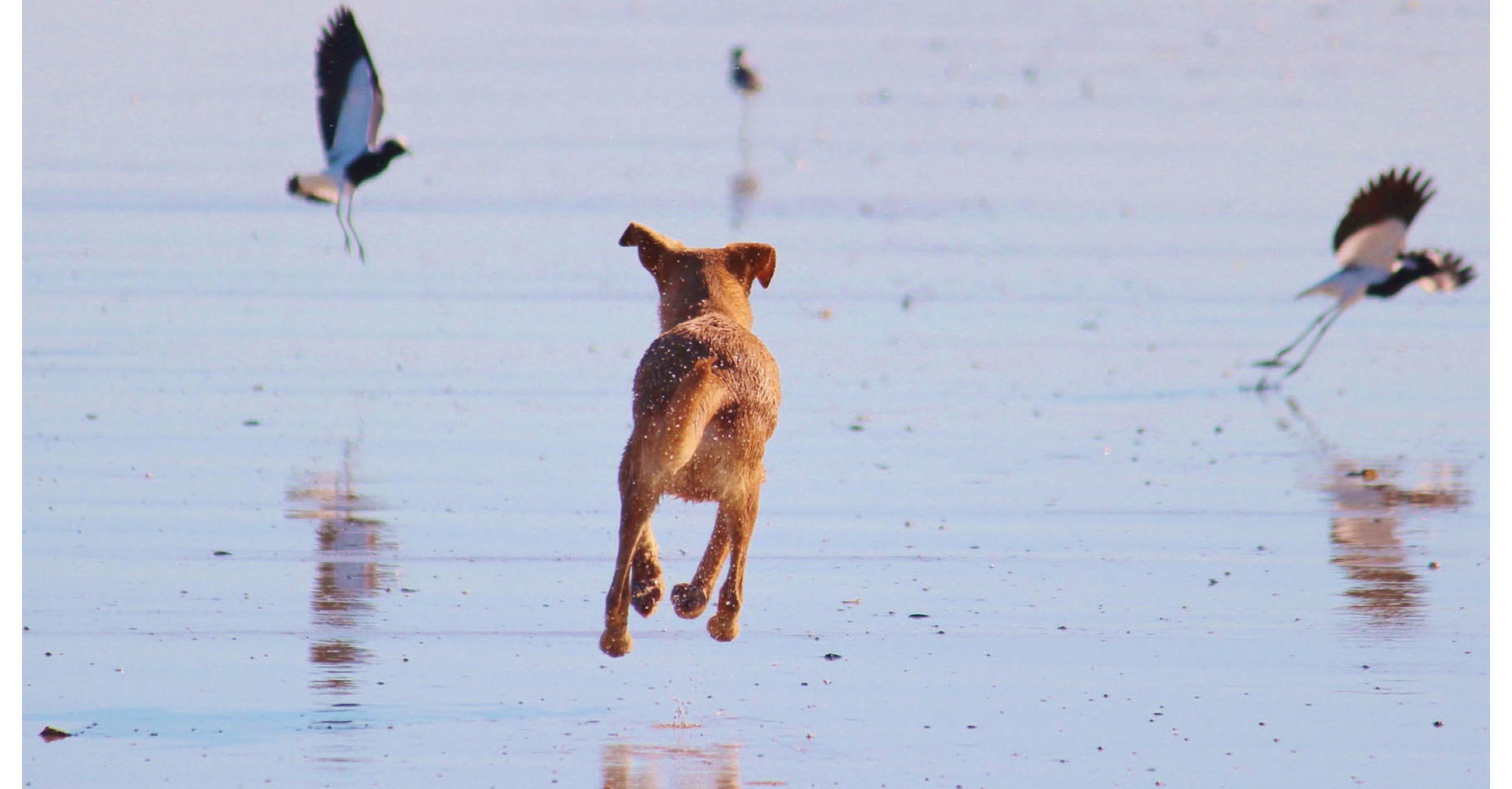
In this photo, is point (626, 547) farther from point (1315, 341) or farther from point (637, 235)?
point (1315, 341)

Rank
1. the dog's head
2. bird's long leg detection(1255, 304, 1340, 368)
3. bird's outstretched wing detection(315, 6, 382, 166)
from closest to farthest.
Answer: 1. the dog's head
2. bird's long leg detection(1255, 304, 1340, 368)
3. bird's outstretched wing detection(315, 6, 382, 166)

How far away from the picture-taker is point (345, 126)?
17.0m

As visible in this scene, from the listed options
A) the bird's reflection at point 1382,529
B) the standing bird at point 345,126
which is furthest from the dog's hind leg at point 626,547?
the standing bird at point 345,126

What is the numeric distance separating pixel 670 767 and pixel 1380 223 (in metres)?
9.98

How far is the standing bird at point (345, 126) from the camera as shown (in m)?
16.2

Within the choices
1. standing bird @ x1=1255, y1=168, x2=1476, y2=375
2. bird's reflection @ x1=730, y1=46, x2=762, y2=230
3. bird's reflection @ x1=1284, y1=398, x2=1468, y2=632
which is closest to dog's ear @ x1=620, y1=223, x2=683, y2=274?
bird's reflection @ x1=1284, y1=398, x2=1468, y2=632

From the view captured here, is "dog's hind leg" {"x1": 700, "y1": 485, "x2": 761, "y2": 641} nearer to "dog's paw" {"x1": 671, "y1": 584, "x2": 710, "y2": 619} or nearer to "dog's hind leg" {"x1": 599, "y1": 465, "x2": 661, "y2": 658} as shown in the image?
"dog's paw" {"x1": 671, "y1": 584, "x2": 710, "y2": 619}

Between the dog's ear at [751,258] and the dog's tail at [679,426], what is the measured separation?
3.36ft

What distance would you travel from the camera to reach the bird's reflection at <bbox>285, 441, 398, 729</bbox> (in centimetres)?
629

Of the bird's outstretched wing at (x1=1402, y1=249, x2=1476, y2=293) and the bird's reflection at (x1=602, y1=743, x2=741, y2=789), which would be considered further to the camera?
the bird's outstretched wing at (x1=1402, y1=249, x2=1476, y2=293)

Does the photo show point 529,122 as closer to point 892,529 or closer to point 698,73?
point 698,73

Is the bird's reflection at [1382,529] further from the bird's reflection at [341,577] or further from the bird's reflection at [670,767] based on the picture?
the bird's reflection at [341,577]

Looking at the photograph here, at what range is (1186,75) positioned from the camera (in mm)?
30719

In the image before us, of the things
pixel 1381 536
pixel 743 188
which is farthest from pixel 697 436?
pixel 743 188
